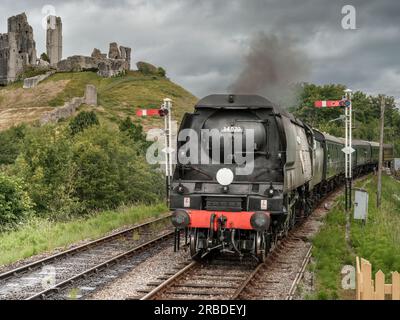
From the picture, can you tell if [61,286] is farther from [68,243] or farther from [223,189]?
[68,243]

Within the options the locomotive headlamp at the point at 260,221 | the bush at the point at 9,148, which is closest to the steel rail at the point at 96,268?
the locomotive headlamp at the point at 260,221

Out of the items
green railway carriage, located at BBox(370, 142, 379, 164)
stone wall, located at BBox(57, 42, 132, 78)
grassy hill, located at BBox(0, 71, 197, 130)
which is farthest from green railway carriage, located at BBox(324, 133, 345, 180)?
stone wall, located at BBox(57, 42, 132, 78)

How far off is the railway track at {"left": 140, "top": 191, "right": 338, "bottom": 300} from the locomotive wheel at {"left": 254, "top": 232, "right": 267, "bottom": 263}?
0.22 meters

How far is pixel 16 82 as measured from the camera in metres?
135

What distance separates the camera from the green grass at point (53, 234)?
15.4 metres

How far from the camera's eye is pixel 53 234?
18203mm

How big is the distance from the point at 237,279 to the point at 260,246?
3.71 ft

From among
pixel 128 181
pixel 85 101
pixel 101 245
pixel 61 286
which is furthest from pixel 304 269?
pixel 85 101

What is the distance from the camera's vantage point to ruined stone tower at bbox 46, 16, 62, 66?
14300 centimetres

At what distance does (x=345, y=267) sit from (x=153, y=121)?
273ft

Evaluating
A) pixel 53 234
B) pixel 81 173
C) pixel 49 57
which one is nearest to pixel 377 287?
pixel 53 234

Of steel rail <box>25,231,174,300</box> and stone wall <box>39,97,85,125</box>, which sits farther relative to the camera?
stone wall <box>39,97,85,125</box>

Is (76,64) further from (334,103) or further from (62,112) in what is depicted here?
(334,103)

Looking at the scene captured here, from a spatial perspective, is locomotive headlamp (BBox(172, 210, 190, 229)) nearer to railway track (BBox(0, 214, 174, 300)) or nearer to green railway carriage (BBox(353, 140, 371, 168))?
railway track (BBox(0, 214, 174, 300))
